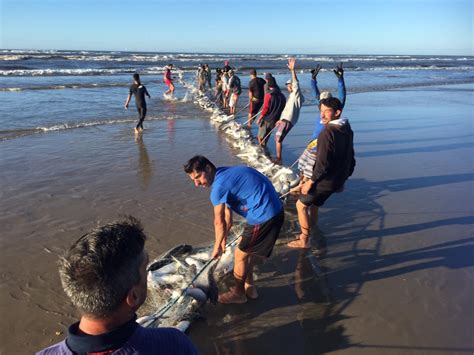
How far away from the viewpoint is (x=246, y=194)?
11.5ft

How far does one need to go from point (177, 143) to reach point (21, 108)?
7.95 meters

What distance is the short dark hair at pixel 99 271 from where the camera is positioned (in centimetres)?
130

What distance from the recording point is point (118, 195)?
675 centimetres

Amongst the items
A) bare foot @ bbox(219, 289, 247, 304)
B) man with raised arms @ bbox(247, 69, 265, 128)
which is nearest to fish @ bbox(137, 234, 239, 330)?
bare foot @ bbox(219, 289, 247, 304)

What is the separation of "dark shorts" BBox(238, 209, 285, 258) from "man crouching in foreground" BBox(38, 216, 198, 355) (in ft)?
7.34

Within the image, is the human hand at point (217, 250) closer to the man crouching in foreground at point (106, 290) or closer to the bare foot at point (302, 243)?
the bare foot at point (302, 243)

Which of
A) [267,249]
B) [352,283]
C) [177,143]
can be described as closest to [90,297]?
[267,249]

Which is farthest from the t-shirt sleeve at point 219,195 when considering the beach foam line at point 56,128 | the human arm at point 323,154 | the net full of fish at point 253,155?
the beach foam line at point 56,128

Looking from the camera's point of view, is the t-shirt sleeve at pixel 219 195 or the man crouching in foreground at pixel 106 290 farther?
the t-shirt sleeve at pixel 219 195

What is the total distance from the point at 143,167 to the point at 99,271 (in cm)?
716

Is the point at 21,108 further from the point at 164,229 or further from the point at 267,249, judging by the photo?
the point at 267,249

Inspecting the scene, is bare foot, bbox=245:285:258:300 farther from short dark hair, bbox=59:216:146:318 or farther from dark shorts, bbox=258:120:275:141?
dark shorts, bbox=258:120:275:141

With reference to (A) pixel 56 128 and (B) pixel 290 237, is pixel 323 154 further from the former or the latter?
(A) pixel 56 128

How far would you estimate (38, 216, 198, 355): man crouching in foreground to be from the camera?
4.26ft
